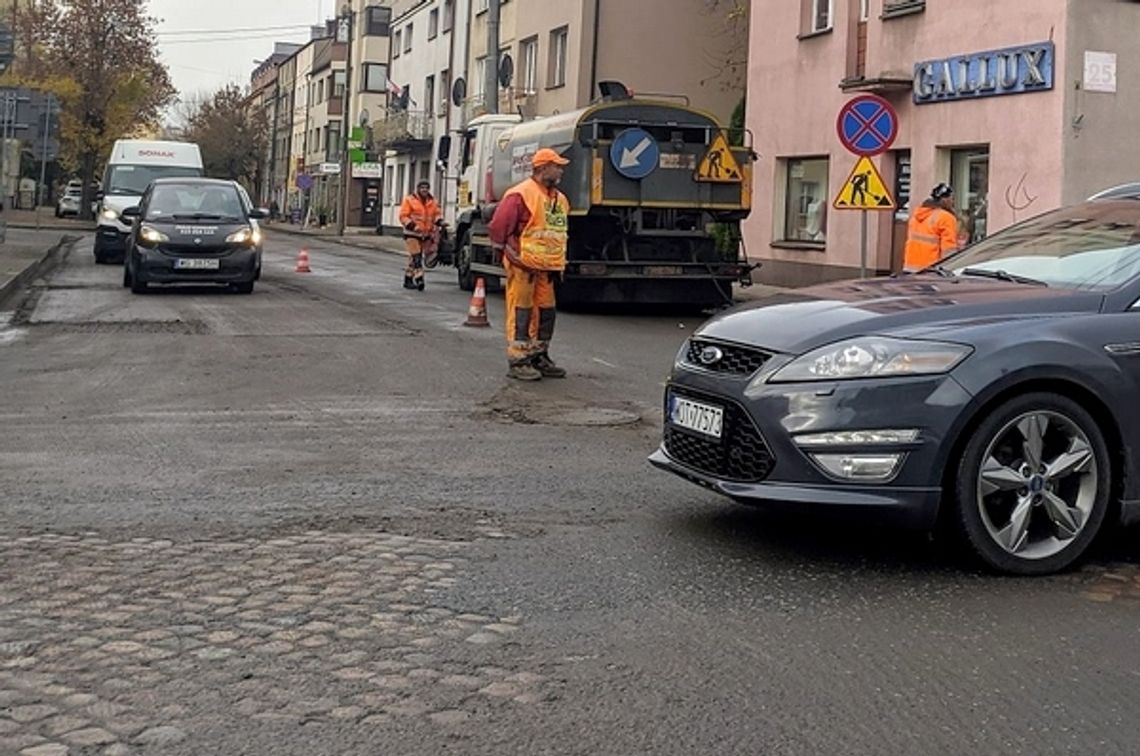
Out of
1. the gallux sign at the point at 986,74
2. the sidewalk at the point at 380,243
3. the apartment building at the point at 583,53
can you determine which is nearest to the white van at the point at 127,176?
the apartment building at the point at 583,53

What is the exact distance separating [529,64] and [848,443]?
36.1m

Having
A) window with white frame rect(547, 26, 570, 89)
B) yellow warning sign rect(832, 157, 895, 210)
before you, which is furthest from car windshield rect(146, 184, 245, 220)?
window with white frame rect(547, 26, 570, 89)

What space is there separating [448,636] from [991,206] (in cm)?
1727

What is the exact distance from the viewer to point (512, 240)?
10922 mm

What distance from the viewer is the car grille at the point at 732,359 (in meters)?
5.65

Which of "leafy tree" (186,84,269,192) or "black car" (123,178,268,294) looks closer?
"black car" (123,178,268,294)

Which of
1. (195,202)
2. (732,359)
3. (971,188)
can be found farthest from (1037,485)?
(971,188)

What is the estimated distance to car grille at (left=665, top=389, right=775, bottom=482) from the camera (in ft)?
18.2

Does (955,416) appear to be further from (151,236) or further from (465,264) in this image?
(465,264)

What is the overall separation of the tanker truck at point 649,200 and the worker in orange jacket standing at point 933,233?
2863 millimetres

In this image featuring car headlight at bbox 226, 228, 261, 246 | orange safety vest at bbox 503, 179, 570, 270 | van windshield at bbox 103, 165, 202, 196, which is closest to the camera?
orange safety vest at bbox 503, 179, 570, 270

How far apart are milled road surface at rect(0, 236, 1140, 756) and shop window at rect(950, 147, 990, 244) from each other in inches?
522

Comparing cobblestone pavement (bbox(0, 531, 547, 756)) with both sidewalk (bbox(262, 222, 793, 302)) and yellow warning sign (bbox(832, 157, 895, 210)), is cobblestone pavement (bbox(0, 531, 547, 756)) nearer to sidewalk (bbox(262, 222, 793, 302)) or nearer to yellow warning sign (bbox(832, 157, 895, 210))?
yellow warning sign (bbox(832, 157, 895, 210))

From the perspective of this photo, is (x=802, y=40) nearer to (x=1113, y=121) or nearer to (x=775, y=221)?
(x=775, y=221)
